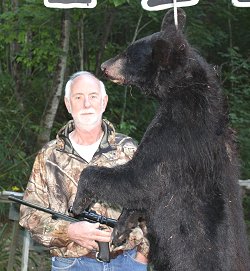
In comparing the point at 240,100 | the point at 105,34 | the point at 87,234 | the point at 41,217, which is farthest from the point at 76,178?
the point at 240,100

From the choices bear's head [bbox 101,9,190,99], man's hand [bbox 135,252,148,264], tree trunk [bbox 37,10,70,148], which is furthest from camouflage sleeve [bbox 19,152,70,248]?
tree trunk [bbox 37,10,70,148]

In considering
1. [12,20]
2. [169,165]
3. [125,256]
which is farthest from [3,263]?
[12,20]

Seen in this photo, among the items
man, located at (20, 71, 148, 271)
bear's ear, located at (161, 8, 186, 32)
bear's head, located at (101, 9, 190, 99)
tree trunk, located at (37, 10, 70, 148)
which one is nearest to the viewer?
bear's head, located at (101, 9, 190, 99)

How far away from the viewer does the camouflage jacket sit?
3.87m

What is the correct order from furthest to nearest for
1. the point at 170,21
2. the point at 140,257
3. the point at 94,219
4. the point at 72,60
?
the point at 72,60 → the point at 140,257 → the point at 170,21 → the point at 94,219

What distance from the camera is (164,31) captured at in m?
3.64

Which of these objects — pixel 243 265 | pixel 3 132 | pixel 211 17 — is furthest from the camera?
pixel 211 17

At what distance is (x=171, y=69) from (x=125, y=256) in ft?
3.96

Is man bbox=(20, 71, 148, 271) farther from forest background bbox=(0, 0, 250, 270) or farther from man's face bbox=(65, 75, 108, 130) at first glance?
forest background bbox=(0, 0, 250, 270)

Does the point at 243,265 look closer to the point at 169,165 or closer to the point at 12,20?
the point at 169,165

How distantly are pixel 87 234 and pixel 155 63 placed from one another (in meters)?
1.02

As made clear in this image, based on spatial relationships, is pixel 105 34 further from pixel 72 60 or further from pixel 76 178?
pixel 76 178

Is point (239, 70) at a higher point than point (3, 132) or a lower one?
higher

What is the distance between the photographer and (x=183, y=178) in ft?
11.2
